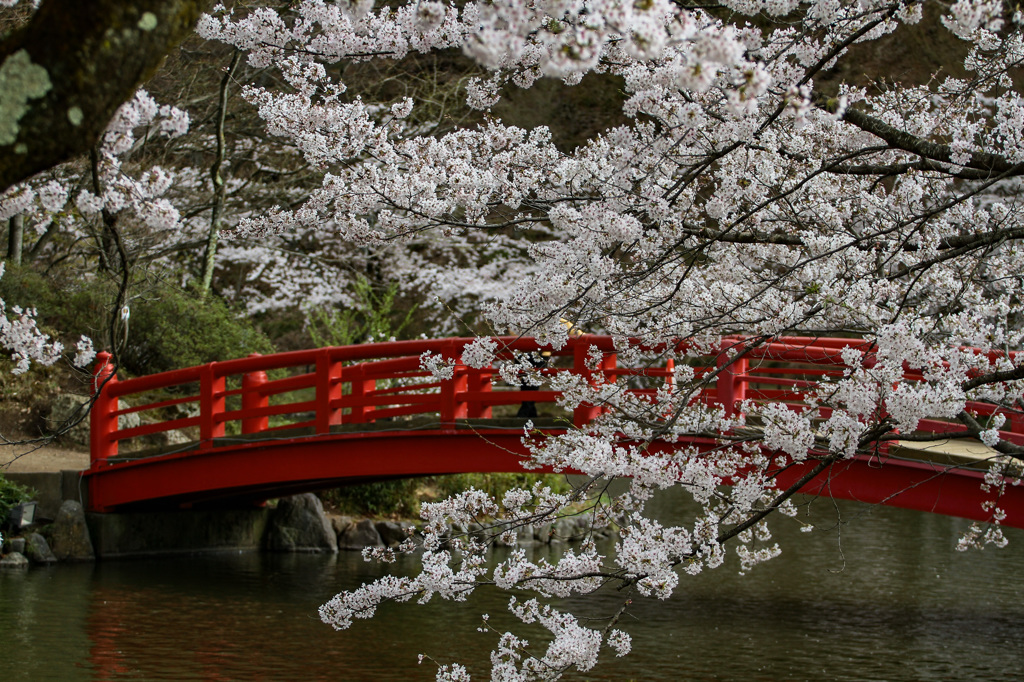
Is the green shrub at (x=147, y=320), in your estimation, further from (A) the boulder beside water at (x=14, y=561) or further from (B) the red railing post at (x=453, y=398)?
(B) the red railing post at (x=453, y=398)

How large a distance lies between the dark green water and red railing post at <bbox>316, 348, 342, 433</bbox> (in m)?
1.48

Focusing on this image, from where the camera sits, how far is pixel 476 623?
324 inches

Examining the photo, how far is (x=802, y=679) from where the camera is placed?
6781mm

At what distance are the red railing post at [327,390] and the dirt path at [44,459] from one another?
10.4 feet

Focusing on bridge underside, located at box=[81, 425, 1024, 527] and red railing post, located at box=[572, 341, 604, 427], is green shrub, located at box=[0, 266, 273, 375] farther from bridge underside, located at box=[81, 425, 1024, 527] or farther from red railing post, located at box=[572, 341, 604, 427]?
red railing post, located at box=[572, 341, 604, 427]

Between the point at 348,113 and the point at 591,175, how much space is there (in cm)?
150

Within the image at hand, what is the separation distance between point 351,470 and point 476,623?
2352 mm

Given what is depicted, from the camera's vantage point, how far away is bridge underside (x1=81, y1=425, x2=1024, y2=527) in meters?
7.77

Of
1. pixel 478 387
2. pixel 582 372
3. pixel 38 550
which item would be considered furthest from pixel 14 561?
pixel 582 372

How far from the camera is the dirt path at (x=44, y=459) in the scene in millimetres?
11430

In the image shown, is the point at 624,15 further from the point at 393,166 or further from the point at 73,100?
the point at 393,166

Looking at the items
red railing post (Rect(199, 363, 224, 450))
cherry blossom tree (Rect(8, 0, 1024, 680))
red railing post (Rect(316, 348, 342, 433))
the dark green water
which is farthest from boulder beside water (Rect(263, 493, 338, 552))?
cherry blossom tree (Rect(8, 0, 1024, 680))

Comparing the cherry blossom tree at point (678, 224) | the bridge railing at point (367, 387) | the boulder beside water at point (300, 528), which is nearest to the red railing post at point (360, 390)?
the bridge railing at point (367, 387)

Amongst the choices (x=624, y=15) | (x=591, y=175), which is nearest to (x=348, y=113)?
(x=591, y=175)
